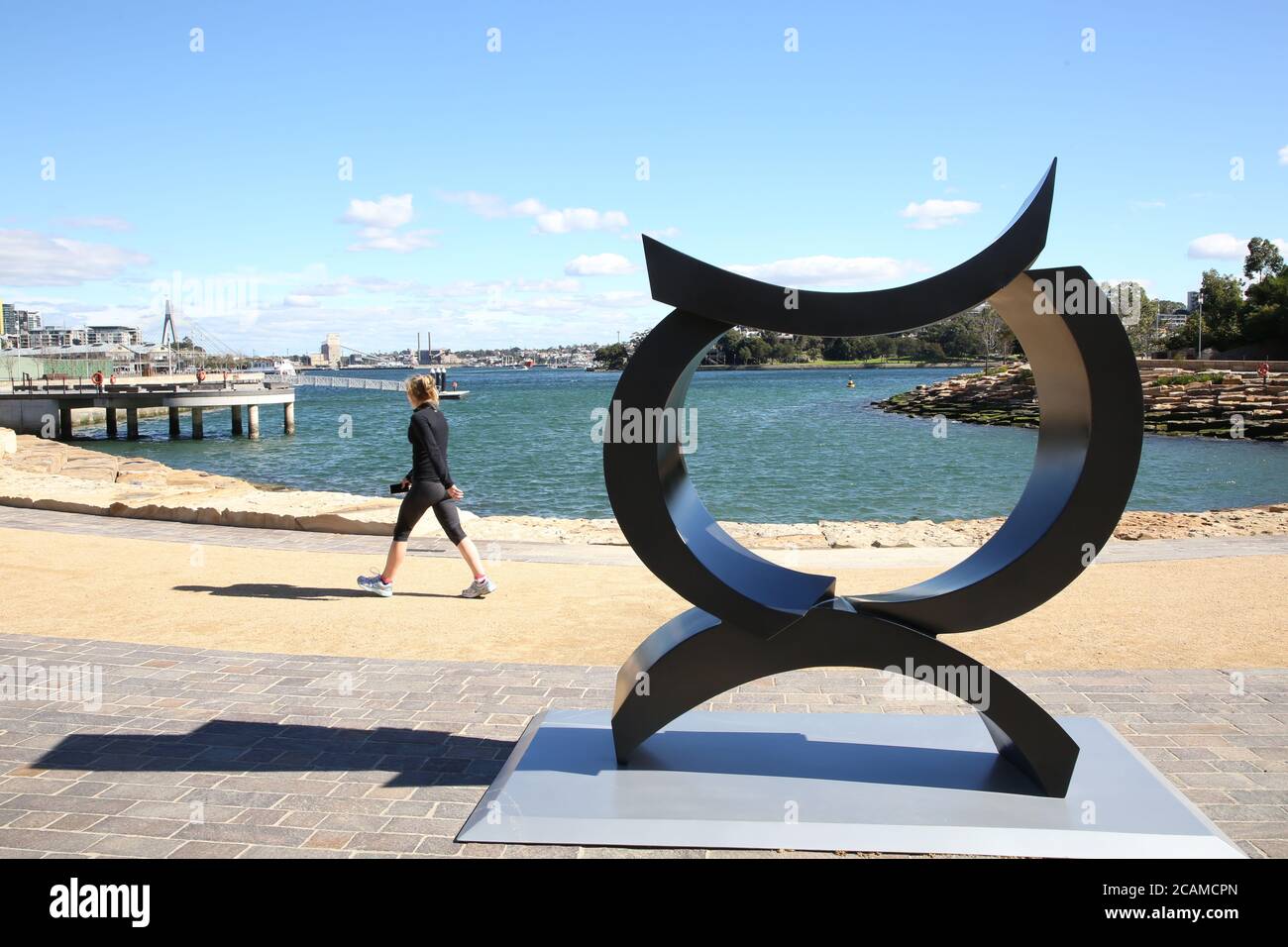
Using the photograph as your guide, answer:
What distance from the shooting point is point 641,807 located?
14.3ft

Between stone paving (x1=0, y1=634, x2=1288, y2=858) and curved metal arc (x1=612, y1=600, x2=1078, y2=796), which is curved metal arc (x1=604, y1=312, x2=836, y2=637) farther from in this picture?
stone paving (x1=0, y1=634, x2=1288, y2=858)

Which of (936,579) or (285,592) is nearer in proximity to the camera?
(936,579)

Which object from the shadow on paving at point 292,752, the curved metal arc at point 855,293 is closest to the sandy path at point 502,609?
the shadow on paving at point 292,752

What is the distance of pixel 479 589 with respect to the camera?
332 inches

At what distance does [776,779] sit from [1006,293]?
8.51 ft

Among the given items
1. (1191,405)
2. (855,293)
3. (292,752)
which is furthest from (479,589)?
(1191,405)

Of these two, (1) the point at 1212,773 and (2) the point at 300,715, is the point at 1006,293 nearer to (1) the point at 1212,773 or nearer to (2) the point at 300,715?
(1) the point at 1212,773

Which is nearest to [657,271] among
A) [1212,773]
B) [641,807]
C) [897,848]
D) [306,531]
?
[641,807]

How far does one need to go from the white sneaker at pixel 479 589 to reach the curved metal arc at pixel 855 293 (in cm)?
438

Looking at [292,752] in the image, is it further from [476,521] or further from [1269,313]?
[1269,313]

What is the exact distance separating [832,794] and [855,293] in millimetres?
2377

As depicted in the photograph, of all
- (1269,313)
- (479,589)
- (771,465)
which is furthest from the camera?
(1269,313)

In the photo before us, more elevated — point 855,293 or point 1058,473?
point 855,293

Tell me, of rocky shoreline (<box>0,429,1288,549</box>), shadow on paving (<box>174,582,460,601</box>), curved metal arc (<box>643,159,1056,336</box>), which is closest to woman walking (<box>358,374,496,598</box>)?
shadow on paving (<box>174,582,460,601</box>)
